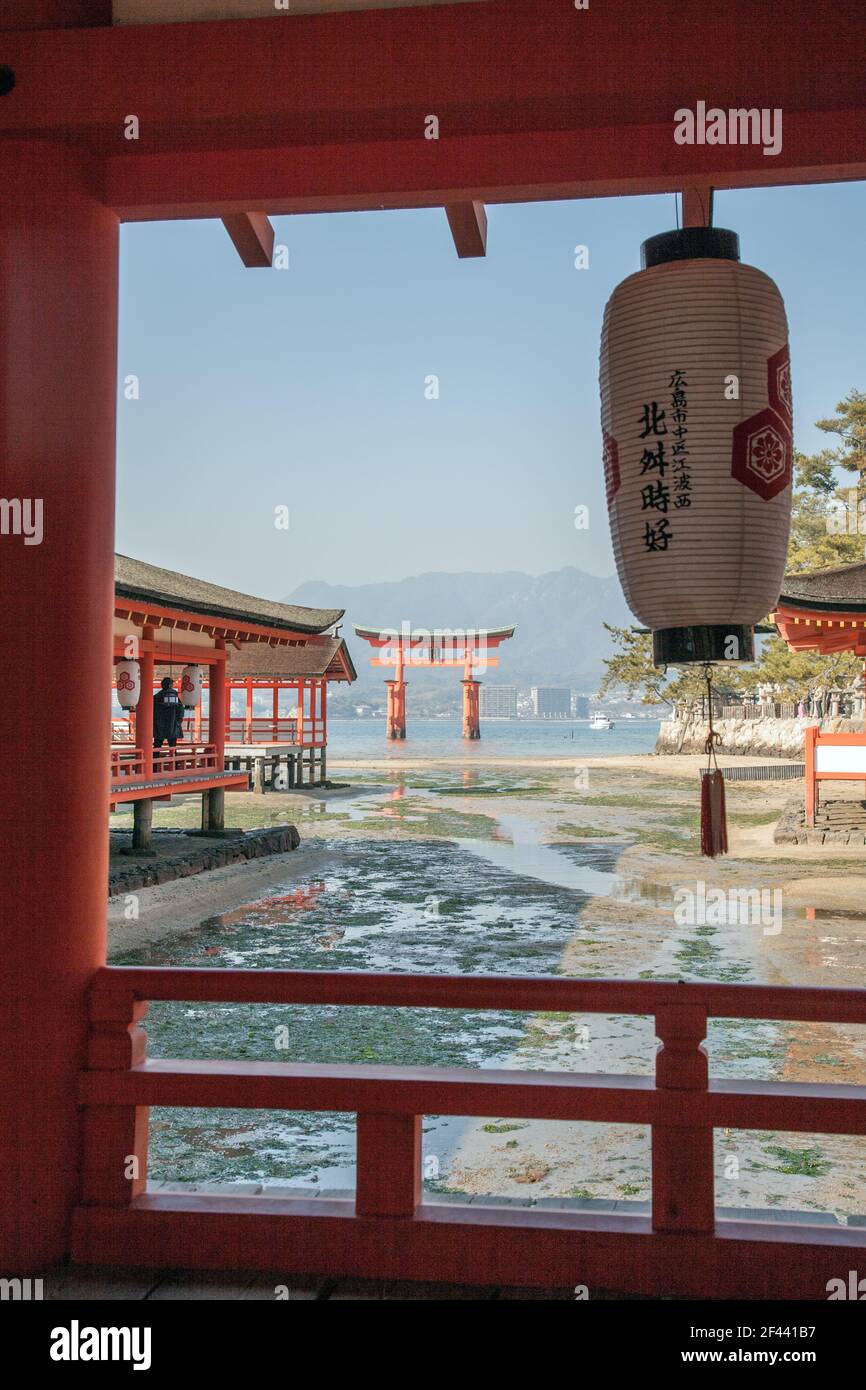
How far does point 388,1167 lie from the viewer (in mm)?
2648

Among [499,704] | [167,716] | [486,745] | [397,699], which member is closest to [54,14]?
[167,716]

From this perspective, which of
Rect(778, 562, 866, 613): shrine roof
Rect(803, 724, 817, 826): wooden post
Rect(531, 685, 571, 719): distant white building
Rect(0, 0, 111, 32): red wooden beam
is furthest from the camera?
Rect(531, 685, 571, 719): distant white building

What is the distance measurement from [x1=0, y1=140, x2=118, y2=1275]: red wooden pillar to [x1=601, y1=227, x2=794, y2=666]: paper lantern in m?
1.62

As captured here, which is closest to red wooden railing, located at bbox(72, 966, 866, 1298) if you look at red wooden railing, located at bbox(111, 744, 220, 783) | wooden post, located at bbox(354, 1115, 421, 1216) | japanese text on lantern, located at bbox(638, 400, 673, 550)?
wooden post, located at bbox(354, 1115, 421, 1216)

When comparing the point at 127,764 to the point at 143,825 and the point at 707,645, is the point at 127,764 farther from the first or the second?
the point at 707,645

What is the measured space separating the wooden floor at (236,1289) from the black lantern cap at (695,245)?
9.40 ft

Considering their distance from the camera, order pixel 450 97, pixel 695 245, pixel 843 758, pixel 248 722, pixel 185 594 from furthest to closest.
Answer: pixel 248 722 → pixel 185 594 → pixel 843 758 → pixel 695 245 → pixel 450 97

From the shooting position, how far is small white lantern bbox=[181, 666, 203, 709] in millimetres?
15883

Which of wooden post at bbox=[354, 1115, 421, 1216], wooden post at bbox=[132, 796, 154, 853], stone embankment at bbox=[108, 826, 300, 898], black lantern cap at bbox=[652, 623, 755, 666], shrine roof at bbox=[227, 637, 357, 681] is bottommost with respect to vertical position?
stone embankment at bbox=[108, 826, 300, 898]

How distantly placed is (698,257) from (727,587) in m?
1.00

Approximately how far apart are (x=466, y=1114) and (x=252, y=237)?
2714 mm

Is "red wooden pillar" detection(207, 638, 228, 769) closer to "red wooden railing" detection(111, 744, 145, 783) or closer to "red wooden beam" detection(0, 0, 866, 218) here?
"red wooden railing" detection(111, 744, 145, 783)

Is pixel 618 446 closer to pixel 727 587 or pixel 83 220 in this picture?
pixel 727 587
